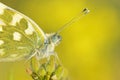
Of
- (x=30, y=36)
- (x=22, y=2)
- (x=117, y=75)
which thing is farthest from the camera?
(x=22, y=2)

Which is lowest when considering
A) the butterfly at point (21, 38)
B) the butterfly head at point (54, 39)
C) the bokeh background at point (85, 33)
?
the butterfly head at point (54, 39)

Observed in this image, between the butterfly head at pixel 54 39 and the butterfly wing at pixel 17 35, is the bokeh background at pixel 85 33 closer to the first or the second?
the butterfly wing at pixel 17 35

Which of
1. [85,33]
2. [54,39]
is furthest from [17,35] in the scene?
A: [85,33]

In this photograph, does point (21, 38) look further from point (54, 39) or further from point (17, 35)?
point (54, 39)

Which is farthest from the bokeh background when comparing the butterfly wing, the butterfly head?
the butterfly head

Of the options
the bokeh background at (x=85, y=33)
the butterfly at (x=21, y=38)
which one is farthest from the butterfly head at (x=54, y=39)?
the bokeh background at (x=85, y=33)

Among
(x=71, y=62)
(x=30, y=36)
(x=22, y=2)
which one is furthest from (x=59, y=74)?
(x=22, y=2)

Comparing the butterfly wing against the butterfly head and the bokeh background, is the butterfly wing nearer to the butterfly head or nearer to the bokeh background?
the butterfly head

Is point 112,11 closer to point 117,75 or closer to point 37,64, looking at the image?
point 117,75
